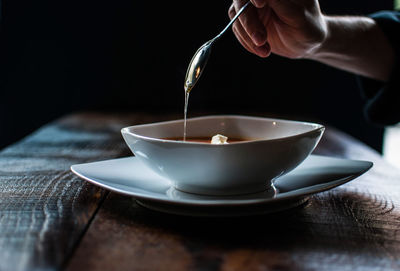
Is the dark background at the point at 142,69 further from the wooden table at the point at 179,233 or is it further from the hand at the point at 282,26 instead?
the wooden table at the point at 179,233

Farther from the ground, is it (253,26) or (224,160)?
(253,26)

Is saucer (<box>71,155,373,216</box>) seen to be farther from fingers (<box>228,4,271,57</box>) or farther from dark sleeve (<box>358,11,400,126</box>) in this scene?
dark sleeve (<box>358,11,400,126</box>)

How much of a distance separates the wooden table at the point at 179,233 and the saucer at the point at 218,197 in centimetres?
2

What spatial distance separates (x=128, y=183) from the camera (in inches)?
25.9

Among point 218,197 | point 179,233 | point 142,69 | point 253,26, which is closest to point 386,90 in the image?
point 253,26

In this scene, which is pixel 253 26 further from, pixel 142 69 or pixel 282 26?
pixel 142 69

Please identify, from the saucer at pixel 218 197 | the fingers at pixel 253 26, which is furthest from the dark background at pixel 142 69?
the saucer at pixel 218 197

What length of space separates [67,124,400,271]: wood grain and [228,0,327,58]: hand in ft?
1.50

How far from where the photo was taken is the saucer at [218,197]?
544 millimetres

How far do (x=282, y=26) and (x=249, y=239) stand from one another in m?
0.69

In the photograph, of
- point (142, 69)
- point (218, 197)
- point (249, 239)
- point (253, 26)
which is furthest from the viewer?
point (142, 69)

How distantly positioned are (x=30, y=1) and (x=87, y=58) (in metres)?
0.47

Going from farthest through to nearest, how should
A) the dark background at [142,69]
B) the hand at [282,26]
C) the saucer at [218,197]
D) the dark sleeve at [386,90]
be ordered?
the dark background at [142,69], the dark sleeve at [386,90], the hand at [282,26], the saucer at [218,197]

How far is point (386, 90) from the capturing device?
→ 146 centimetres
